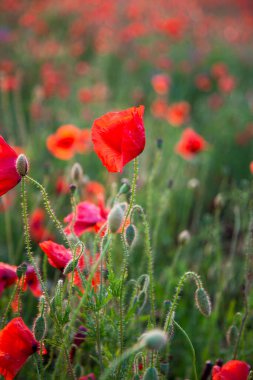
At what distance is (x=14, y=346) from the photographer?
44.7 inches

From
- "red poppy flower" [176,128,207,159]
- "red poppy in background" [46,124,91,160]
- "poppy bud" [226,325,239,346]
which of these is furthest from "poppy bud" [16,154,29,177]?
"red poppy flower" [176,128,207,159]

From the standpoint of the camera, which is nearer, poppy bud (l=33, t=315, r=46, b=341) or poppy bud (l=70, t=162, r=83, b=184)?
poppy bud (l=33, t=315, r=46, b=341)

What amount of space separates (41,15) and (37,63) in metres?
2.83

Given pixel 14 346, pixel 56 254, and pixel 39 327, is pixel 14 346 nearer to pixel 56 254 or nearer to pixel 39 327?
pixel 39 327

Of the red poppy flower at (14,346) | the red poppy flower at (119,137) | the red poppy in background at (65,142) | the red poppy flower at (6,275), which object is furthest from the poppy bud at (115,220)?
the red poppy in background at (65,142)

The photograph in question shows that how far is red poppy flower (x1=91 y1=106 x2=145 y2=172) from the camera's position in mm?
1146

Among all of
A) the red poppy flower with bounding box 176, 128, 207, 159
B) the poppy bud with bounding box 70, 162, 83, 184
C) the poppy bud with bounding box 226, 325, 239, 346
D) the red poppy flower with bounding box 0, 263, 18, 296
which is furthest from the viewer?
the red poppy flower with bounding box 176, 128, 207, 159

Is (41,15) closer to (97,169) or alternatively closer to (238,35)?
(238,35)

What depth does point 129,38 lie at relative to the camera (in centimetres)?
676

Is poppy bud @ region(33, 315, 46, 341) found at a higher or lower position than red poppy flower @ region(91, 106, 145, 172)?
lower

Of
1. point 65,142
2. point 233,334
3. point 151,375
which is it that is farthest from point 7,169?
point 65,142

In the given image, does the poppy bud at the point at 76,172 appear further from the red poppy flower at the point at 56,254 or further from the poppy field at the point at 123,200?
the red poppy flower at the point at 56,254

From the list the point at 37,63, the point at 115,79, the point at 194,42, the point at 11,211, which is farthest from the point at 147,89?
the point at 11,211

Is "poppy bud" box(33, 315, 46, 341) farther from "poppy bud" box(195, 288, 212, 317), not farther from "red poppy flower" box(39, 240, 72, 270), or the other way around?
"poppy bud" box(195, 288, 212, 317)
